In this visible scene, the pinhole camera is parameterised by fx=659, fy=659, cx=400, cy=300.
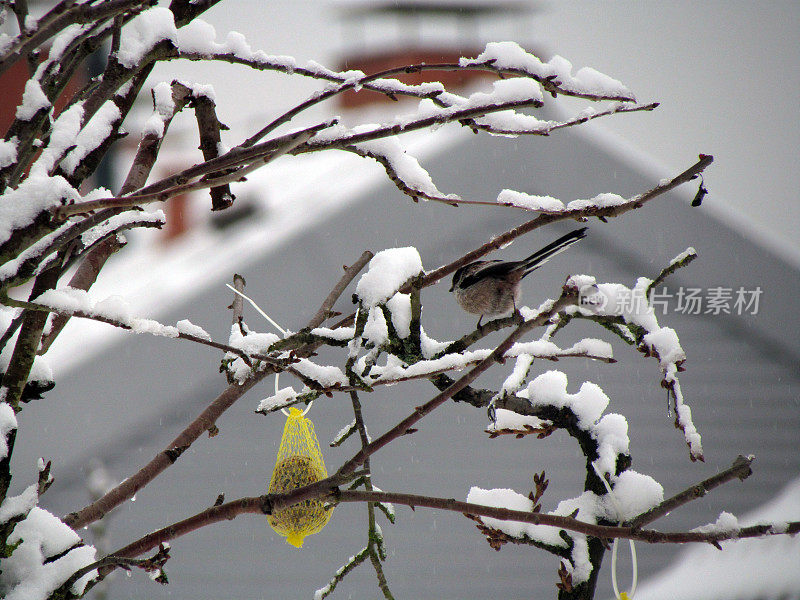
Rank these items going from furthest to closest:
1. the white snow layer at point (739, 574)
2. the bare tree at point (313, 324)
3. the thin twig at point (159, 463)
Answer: the white snow layer at point (739, 574)
the thin twig at point (159, 463)
the bare tree at point (313, 324)

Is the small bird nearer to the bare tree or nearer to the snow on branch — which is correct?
the bare tree

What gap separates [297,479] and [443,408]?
6.92ft

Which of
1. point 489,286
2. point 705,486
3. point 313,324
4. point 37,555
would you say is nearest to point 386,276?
point 313,324

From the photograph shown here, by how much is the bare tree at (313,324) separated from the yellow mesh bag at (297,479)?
55 centimetres

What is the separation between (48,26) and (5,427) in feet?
1.64

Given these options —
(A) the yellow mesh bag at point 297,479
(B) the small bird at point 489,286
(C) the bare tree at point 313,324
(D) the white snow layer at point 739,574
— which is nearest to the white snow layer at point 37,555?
(C) the bare tree at point 313,324

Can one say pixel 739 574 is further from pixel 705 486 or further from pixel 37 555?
pixel 37 555

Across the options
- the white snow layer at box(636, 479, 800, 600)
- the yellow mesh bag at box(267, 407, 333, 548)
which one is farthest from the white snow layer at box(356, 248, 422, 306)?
the white snow layer at box(636, 479, 800, 600)

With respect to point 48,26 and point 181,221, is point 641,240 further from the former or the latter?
point 181,221

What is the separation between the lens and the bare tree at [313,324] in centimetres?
71

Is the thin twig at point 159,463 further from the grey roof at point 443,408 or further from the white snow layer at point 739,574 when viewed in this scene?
the white snow layer at point 739,574

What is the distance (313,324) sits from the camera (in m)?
1.19

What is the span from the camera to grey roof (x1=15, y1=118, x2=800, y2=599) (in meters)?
3.17

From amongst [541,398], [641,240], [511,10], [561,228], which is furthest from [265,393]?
[511,10]
